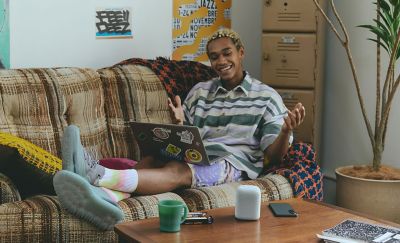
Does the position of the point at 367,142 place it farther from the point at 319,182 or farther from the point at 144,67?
the point at 144,67

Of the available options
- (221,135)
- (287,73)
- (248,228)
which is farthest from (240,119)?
(248,228)

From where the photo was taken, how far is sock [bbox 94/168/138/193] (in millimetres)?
2359

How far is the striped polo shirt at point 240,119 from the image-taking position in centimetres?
292

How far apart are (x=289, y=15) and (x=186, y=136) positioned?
1.51 meters

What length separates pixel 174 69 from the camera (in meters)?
3.32

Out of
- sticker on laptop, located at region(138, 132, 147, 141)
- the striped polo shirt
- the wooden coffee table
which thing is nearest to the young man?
the striped polo shirt

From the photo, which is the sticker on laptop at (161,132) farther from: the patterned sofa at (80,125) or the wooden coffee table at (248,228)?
the wooden coffee table at (248,228)

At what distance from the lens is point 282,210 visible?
2.13m

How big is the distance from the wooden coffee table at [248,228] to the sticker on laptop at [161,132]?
18.6 inches

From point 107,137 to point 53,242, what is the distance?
89 cm

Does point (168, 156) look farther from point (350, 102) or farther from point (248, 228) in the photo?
point (350, 102)

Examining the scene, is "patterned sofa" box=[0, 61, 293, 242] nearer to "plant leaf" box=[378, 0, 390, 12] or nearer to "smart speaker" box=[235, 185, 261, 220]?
"smart speaker" box=[235, 185, 261, 220]

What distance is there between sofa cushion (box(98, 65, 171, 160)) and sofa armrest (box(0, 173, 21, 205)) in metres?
0.77

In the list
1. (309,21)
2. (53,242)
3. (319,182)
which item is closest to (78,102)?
(53,242)
